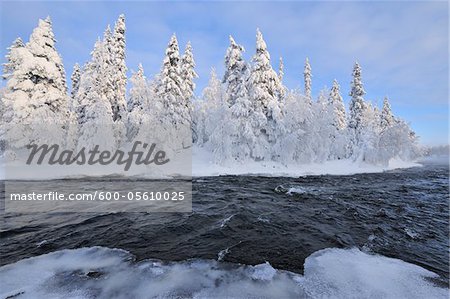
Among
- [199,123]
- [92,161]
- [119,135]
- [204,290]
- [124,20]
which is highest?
[124,20]

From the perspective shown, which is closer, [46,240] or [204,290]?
[204,290]

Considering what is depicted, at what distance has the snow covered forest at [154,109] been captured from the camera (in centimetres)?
2311

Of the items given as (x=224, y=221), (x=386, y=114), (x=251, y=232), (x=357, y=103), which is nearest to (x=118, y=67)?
(x=224, y=221)

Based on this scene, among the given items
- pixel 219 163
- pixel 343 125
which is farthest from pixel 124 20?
pixel 343 125

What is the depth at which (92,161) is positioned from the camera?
2519 centimetres

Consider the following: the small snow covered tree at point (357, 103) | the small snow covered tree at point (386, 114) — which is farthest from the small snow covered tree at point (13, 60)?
the small snow covered tree at point (386, 114)

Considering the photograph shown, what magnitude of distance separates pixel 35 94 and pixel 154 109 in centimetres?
1047

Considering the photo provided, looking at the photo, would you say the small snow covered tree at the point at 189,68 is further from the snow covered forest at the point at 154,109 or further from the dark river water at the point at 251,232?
the dark river water at the point at 251,232

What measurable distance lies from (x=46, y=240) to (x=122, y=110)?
26.0m

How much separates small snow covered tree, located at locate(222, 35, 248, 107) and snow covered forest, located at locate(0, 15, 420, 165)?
0.35ft

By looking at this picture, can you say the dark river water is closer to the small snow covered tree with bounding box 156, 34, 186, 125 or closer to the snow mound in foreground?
the snow mound in foreground

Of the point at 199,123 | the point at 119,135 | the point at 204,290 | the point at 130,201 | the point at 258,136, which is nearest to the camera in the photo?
the point at 204,290

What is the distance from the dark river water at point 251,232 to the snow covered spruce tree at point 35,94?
16582 millimetres

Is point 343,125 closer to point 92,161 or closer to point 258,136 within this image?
point 258,136
